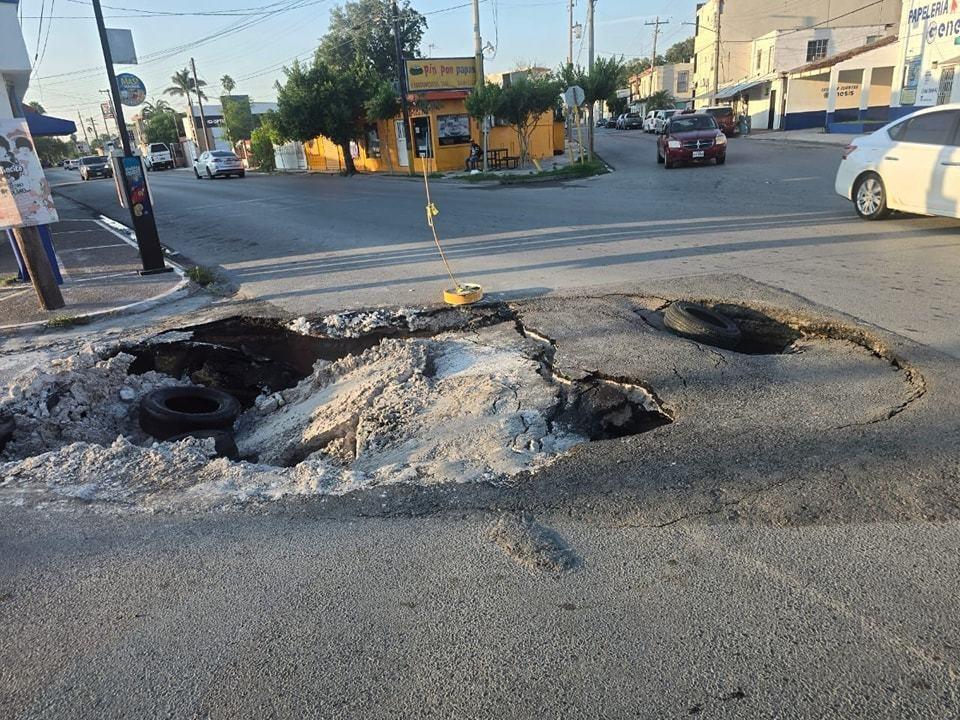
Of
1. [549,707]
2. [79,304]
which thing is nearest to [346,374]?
[549,707]

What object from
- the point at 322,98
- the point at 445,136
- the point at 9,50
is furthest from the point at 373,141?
the point at 9,50

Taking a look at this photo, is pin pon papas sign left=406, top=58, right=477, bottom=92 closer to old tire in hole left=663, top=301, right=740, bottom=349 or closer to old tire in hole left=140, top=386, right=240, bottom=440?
old tire in hole left=663, top=301, right=740, bottom=349

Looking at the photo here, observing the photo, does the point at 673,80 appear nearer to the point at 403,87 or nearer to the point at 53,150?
the point at 403,87

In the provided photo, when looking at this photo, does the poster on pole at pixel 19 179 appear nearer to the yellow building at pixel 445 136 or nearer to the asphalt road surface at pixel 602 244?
the asphalt road surface at pixel 602 244

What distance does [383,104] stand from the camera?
3303 centimetres

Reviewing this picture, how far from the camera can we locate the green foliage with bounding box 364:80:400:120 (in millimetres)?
32688

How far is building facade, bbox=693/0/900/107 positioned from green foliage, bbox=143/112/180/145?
6544cm

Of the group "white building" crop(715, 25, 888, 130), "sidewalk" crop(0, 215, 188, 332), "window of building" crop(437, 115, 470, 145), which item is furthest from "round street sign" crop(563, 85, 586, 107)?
"white building" crop(715, 25, 888, 130)

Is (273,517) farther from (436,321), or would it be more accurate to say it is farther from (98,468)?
(436,321)

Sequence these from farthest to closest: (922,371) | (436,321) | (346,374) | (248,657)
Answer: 1. (436,321)
2. (346,374)
3. (922,371)
4. (248,657)

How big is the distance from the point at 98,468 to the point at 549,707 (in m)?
3.28

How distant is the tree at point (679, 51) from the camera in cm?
11106

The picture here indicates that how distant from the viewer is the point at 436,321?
687 centimetres

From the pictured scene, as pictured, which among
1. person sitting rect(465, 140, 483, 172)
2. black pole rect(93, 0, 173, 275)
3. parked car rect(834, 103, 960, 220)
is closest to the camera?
parked car rect(834, 103, 960, 220)
